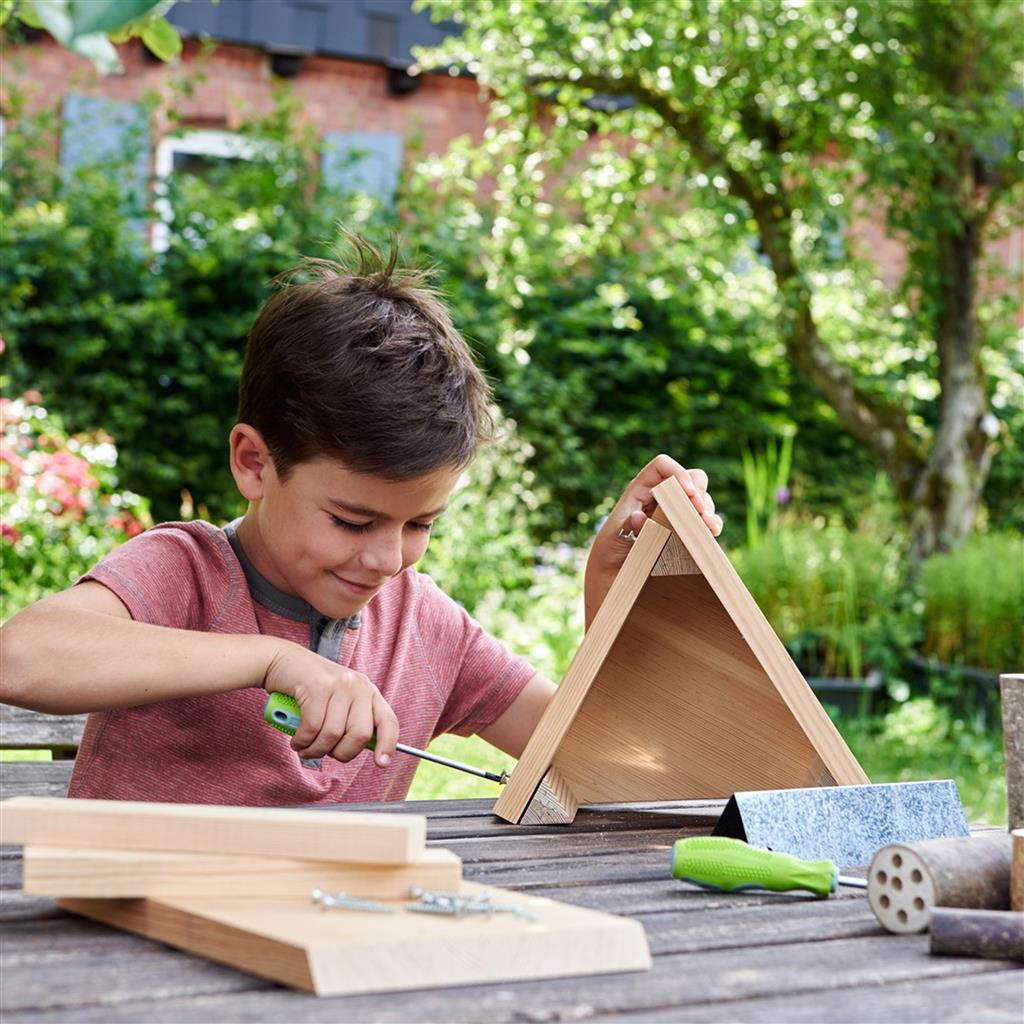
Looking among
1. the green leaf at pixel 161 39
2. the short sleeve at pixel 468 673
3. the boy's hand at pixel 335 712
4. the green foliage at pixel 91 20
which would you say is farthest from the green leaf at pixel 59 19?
the green leaf at pixel 161 39

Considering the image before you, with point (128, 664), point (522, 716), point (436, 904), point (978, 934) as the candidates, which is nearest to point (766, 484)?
point (522, 716)

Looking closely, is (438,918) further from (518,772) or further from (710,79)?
(710,79)

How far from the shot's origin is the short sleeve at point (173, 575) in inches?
68.2

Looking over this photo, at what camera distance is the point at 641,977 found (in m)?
0.91

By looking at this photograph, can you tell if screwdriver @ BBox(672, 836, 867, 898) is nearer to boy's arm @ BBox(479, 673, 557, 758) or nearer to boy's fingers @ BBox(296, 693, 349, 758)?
boy's fingers @ BBox(296, 693, 349, 758)

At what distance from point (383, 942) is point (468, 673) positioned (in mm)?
1378

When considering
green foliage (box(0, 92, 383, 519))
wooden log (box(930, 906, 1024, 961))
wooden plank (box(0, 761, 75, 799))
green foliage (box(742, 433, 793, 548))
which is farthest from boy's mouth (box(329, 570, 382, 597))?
green foliage (box(0, 92, 383, 519))

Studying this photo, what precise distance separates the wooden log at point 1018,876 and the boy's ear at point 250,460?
1087mm

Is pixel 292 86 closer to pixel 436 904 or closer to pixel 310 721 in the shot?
pixel 310 721

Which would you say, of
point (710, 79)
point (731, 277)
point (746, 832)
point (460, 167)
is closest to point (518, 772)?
point (746, 832)

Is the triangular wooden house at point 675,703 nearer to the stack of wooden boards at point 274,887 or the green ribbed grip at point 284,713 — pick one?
the green ribbed grip at point 284,713

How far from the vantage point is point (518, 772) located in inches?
61.3

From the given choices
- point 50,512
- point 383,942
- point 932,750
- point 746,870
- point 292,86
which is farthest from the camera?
point 292,86

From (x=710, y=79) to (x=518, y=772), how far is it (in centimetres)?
582
